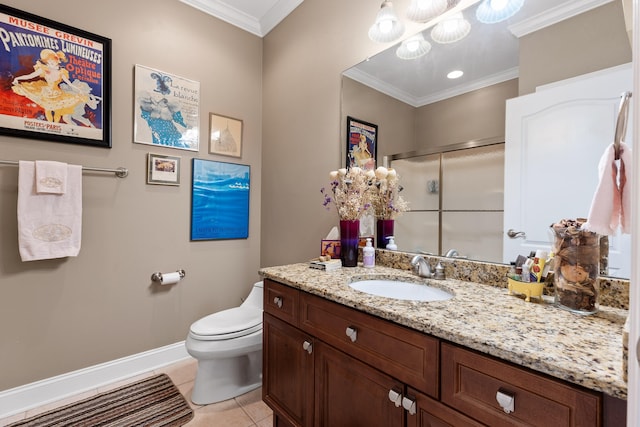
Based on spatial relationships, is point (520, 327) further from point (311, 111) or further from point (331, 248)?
point (311, 111)

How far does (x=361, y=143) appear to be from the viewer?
69.4 inches

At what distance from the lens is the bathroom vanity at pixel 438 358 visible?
56 cm

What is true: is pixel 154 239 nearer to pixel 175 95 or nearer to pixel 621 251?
pixel 175 95

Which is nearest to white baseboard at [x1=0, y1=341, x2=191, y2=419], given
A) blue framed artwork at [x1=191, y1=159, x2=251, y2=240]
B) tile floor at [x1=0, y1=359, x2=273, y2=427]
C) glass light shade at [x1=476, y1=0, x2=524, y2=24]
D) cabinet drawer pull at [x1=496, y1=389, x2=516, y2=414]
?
tile floor at [x1=0, y1=359, x2=273, y2=427]

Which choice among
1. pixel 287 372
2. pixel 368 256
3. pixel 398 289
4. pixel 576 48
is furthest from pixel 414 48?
pixel 287 372

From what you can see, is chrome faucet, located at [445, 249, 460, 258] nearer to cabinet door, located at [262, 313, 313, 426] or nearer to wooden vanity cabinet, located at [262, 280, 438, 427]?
wooden vanity cabinet, located at [262, 280, 438, 427]

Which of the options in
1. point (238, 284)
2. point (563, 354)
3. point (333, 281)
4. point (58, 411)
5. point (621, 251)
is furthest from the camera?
point (238, 284)

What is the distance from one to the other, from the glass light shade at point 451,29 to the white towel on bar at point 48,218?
219 cm

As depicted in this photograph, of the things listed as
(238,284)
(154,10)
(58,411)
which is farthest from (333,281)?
(154,10)

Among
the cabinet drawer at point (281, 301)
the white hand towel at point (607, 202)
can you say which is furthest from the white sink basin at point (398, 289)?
the white hand towel at point (607, 202)

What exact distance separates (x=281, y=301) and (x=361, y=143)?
3.47 feet

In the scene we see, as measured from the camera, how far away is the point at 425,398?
2.52 ft

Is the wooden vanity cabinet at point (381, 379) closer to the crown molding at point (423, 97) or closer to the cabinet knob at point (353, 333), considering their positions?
the cabinet knob at point (353, 333)

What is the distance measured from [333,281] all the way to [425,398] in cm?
55
